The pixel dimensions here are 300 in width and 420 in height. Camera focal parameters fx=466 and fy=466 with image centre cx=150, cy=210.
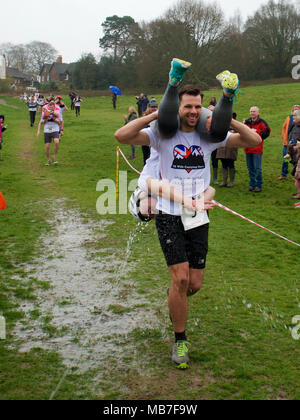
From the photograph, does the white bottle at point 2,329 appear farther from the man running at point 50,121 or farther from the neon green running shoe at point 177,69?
the man running at point 50,121

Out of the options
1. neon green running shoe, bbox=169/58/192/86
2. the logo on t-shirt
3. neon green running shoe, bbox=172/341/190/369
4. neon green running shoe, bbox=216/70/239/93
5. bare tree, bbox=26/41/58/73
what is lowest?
neon green running shoe, bbox=172/341/190/369

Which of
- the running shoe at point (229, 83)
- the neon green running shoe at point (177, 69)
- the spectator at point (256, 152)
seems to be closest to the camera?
the neon green running shoe at point (177, 69)

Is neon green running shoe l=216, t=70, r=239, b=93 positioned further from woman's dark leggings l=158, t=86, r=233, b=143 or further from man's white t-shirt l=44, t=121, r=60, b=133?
man's white t-shirt l=44, t=121, r=60, b=133

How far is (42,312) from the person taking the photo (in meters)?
4.96

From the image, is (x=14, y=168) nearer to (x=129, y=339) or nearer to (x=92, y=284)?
(x=92, y=284)

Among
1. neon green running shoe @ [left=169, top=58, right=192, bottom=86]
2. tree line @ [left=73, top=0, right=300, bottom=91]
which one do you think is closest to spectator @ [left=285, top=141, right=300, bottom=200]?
neon green running shoe @ [left=169, top=58, right=192, bottom=86]

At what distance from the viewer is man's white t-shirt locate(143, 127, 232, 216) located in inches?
152

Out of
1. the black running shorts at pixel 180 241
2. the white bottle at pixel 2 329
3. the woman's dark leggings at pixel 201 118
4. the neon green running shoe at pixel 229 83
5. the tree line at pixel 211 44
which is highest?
the tree line at pixel 211 44

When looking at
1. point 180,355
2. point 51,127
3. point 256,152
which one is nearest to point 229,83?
point 180,355

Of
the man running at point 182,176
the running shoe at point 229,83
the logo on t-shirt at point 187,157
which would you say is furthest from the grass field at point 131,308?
the running shoe at point 229,83

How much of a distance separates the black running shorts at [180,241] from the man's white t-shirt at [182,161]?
0.09 meters

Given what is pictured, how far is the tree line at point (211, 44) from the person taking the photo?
51281mm
